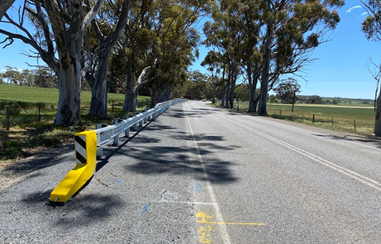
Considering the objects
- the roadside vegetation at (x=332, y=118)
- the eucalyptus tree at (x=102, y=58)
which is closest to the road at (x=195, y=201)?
the eucalyptus tree at (x=102, y=58)

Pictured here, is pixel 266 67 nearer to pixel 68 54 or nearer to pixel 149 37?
pixel 149 37

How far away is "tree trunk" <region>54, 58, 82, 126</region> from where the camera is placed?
446 inches

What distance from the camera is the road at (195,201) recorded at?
3230mm

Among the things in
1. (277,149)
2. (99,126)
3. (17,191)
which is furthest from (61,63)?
(277,149)

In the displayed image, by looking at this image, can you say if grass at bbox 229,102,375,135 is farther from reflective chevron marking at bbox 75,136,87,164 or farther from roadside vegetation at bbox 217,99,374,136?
reflective chevron marking at bbox 75,136,87,164

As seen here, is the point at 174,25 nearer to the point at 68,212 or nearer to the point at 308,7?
the point at 308,7

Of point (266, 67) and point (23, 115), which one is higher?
point (266, 67)

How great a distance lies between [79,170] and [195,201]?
1952mm

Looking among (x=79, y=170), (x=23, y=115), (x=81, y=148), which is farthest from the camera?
(x=23, y=115)

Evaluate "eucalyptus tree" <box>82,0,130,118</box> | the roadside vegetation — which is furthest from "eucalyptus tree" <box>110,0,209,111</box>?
the roadside vegetation

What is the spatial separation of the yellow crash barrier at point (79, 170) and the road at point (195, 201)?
0.51 feet

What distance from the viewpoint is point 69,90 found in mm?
11508

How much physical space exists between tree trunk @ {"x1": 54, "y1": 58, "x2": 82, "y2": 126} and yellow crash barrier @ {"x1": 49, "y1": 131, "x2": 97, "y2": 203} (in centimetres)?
734

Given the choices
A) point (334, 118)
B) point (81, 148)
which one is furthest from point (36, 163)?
point (334, 118)
